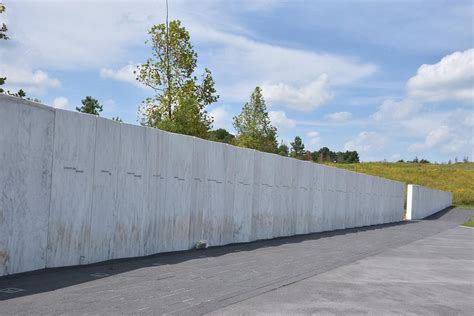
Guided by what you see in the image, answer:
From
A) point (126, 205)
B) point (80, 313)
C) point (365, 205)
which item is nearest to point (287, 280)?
point (126, 205)

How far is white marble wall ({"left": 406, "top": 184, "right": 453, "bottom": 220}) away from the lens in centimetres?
5031

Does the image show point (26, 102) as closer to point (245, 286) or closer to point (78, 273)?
point (78, 273)

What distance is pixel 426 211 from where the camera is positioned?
5616cm

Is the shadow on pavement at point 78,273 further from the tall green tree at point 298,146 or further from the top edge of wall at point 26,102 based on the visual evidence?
the tall green tree at point 298,146

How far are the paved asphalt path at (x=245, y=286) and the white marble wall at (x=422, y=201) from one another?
35663mm

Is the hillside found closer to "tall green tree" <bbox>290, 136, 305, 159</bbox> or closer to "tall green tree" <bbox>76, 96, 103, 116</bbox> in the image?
"tall green tree" <bbox>290, 136, 305, 159</bbox>

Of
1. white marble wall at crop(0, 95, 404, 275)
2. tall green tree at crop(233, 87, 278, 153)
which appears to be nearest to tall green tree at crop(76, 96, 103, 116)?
tall green tree at crop(233, 87, 278, 153)

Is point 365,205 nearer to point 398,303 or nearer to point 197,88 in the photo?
point 197,88

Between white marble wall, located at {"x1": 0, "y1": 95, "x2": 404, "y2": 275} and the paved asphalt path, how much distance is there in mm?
526

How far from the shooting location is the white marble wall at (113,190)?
9453 mm

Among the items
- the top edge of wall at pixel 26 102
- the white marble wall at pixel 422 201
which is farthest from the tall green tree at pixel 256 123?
the top edge of wall at pixel 26 102

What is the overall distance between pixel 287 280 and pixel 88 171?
4.28 m

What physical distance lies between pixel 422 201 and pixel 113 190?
46.4 m

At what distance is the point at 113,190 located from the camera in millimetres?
11969
